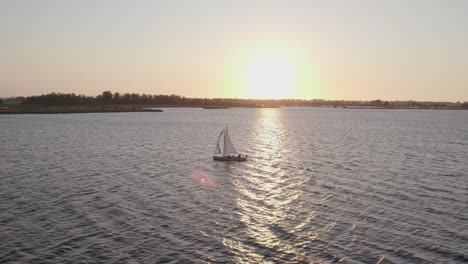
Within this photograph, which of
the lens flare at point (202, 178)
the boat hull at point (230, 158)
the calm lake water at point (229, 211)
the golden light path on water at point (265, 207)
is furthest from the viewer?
the boat hull at point (230, 158)

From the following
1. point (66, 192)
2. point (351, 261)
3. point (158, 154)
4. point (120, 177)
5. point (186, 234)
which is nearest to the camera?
point (351, 261)

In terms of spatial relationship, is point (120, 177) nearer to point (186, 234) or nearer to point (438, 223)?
point (186, 234)

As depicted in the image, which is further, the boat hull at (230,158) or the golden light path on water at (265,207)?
the boat hull at (230,158)

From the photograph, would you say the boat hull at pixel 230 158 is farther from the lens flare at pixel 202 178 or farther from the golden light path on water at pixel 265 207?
the lens flare at pixel 202 178

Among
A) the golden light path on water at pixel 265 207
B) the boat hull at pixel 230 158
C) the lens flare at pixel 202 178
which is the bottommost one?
the golden light path on water at pixel 265 207

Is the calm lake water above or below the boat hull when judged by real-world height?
below

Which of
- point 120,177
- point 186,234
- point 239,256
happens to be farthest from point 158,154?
point 239,256

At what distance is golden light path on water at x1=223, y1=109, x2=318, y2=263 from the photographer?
1134 inches

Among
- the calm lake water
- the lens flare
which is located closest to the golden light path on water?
the calm lake water

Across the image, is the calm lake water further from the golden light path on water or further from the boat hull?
the boat hull

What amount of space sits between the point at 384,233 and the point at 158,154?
53993 millimetres

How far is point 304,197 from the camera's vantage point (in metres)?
44.7

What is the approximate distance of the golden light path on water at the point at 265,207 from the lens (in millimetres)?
28812

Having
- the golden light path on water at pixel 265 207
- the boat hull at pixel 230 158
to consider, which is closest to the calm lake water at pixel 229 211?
the golden light path on water at pixel 265 207
